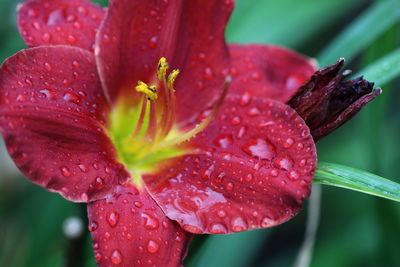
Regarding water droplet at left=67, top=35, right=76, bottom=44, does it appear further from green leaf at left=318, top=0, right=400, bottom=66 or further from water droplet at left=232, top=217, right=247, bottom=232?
green leaf at left=318, top=0, right=400, bottom=66

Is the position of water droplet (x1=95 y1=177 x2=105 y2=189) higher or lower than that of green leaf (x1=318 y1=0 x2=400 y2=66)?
lower

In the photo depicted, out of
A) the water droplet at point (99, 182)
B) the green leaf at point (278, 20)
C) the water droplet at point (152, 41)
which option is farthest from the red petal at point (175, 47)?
the green leaf at point (278, 20)

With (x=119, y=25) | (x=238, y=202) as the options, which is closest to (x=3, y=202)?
(x=119, y=25)

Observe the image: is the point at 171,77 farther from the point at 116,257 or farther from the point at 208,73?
the point at 116,257

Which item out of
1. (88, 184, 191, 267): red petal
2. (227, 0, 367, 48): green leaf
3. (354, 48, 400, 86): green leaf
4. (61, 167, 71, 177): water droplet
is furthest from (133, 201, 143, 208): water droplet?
(227, 0, 367, 48): green leaf

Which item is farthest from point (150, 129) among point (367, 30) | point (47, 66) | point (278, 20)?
point (278, 20)

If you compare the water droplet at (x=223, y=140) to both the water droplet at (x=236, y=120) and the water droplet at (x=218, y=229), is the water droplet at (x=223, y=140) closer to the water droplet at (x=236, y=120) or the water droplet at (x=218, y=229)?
the water droplet at (x=236, y=120)
